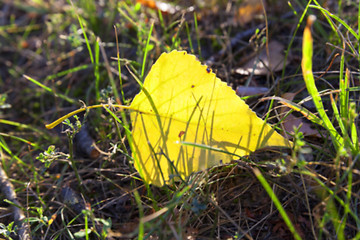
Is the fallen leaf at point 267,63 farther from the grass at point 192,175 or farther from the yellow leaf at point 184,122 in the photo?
the yellow leaf at point 184,122

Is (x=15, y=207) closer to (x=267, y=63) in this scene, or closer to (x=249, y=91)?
(x=249, y=91)

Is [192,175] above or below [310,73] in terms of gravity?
below

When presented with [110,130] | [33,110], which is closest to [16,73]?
[33,110]

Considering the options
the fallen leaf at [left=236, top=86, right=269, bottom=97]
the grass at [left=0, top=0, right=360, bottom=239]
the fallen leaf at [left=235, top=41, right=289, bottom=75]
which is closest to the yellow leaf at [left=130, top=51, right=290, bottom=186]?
the grass at [left=0, top=0, right=360, bottom=239]

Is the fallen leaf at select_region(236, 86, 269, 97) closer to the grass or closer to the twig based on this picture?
the grass

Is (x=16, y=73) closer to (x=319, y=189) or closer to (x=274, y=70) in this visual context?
(x=274, y=70)

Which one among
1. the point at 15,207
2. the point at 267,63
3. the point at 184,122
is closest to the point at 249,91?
the point at 267,63
